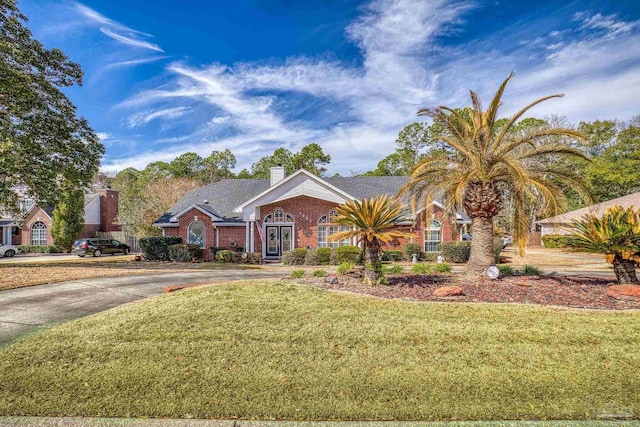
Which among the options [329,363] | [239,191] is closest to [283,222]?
[239,191]

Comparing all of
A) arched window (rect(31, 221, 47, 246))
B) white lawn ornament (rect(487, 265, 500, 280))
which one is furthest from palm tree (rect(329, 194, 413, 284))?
arched window (rect(31, 221, 47, 246))

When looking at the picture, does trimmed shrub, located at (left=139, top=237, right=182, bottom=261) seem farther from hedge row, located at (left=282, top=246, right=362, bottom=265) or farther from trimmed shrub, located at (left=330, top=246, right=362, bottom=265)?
trimmed shrub, located at (left=330, top=246, right=362, bottom=265)

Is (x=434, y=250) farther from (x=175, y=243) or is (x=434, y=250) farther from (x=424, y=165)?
(x=175, y=243)

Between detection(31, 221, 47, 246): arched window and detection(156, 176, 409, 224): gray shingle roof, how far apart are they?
1880 centimetres

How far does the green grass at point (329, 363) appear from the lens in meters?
3.59

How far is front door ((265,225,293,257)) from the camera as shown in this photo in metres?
23.1

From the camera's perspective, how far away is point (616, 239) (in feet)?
27.9

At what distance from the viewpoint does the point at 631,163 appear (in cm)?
3750

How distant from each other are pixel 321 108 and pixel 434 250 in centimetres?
1312

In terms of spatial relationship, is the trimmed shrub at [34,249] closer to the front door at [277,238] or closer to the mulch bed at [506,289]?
the front door at [277,238]

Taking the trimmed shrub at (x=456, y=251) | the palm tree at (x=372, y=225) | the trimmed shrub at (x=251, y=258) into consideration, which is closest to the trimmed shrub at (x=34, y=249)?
the trimmed shrub at (x=251, y=258)

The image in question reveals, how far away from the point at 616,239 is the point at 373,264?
18.9ft

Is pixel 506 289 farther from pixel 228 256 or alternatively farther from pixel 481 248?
pixel 228 256

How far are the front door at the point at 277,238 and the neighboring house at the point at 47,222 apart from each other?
77.5 feet
